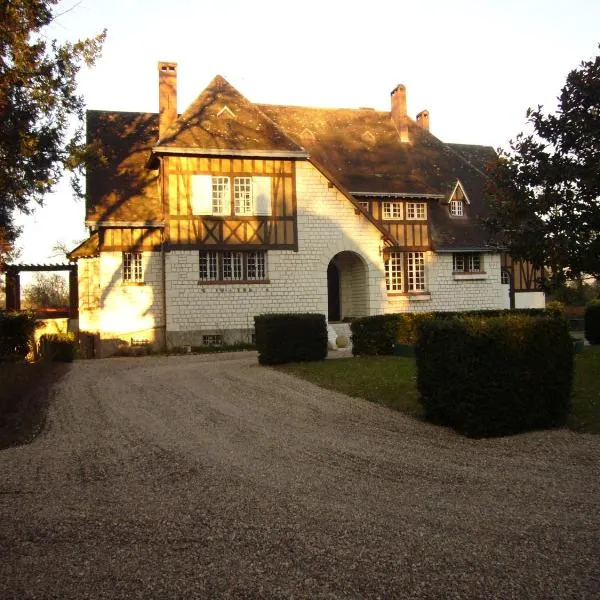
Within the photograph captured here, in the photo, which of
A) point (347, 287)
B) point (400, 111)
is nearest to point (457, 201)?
point (400, 111)

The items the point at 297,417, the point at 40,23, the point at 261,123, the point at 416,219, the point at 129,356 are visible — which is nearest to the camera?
the point at 297,417

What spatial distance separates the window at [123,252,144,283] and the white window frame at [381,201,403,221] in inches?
408

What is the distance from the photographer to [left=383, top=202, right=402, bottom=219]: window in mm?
27500

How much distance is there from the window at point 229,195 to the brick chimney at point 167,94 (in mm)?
3998

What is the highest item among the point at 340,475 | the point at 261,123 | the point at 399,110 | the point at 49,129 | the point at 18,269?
the point at 399,110

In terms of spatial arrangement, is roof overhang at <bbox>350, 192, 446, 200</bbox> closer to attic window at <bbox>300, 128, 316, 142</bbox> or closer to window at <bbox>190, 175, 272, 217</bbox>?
window at <bbox>190, 175, 272, 217</bbox>

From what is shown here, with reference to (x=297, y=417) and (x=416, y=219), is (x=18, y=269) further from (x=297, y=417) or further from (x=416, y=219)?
(x=297, y=417)

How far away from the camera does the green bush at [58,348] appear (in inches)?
822

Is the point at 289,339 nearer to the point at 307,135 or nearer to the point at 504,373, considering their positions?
the point at 504,373

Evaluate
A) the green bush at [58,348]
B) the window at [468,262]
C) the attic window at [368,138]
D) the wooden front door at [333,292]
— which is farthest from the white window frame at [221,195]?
the window at [468,262]

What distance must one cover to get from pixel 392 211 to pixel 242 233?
7139mm

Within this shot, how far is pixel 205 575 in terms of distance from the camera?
12.9 ft

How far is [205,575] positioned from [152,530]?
98 centimetres

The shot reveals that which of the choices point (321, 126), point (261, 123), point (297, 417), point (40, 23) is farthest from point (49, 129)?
point (321, 126)
